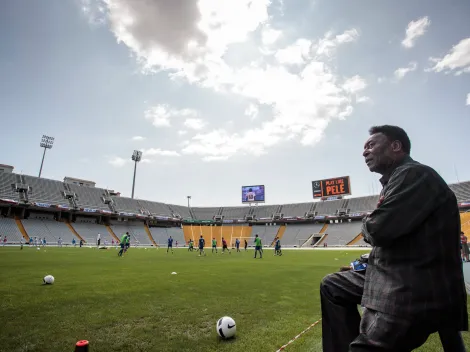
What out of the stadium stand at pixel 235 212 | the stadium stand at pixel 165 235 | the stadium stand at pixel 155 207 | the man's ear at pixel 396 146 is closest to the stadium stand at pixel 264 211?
the stadium stand at pixel 235 212

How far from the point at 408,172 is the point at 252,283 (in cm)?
804

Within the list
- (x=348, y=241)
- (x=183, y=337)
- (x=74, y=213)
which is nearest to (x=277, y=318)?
(x=183, y=337)

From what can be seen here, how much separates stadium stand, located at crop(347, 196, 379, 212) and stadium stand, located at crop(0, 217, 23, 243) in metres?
65.8

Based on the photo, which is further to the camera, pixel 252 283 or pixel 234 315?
pixel 252 283

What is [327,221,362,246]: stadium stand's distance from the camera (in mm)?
55278

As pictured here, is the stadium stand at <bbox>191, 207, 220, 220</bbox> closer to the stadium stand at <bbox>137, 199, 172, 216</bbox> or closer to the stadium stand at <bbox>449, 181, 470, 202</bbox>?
the stadium stand at <bbox>137, 199, 172, 216</bbox>

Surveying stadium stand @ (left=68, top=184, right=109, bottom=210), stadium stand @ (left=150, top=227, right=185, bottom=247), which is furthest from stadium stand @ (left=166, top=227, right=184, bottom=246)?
stadium stand @ (left=68, top=184, right=109, bottom=210)

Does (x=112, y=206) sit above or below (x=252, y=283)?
above

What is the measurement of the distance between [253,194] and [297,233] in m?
15.0

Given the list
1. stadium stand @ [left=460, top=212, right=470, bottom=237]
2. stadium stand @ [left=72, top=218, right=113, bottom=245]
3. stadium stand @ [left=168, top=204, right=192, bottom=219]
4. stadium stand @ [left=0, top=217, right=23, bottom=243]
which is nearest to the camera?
stadium stand @ [left=460, top=212, right=470, bottom=237]

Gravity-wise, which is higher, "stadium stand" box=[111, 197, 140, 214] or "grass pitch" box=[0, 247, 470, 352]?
"stadium stand" box=[111, 197, 140, 214]

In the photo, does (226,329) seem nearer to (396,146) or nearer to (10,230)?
(396,146)

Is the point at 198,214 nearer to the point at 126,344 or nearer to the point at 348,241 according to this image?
the point at 348,241

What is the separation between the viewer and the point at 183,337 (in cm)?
391
